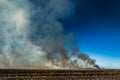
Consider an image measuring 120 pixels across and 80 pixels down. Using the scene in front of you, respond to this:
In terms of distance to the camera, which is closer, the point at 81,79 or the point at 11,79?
the point at 11,79

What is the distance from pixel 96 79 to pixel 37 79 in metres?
15.8

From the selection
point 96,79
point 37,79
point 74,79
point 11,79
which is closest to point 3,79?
point 11,79

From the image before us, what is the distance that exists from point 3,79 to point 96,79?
24.5 m

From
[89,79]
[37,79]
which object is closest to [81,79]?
[89,79]

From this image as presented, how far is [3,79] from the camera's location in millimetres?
75625

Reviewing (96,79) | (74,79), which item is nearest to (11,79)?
(74,79)

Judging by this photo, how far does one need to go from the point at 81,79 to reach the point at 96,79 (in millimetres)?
4174

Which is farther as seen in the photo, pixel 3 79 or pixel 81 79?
pixel 81 79

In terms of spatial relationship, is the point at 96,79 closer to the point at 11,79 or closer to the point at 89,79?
the point at 89,79

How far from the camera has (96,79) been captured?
3191 inches

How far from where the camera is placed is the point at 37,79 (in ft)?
258

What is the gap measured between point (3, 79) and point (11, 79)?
2319 mm

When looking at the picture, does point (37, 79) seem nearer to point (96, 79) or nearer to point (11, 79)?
point (11, 79)

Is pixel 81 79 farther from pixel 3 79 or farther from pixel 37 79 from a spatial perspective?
pixel 3 79
